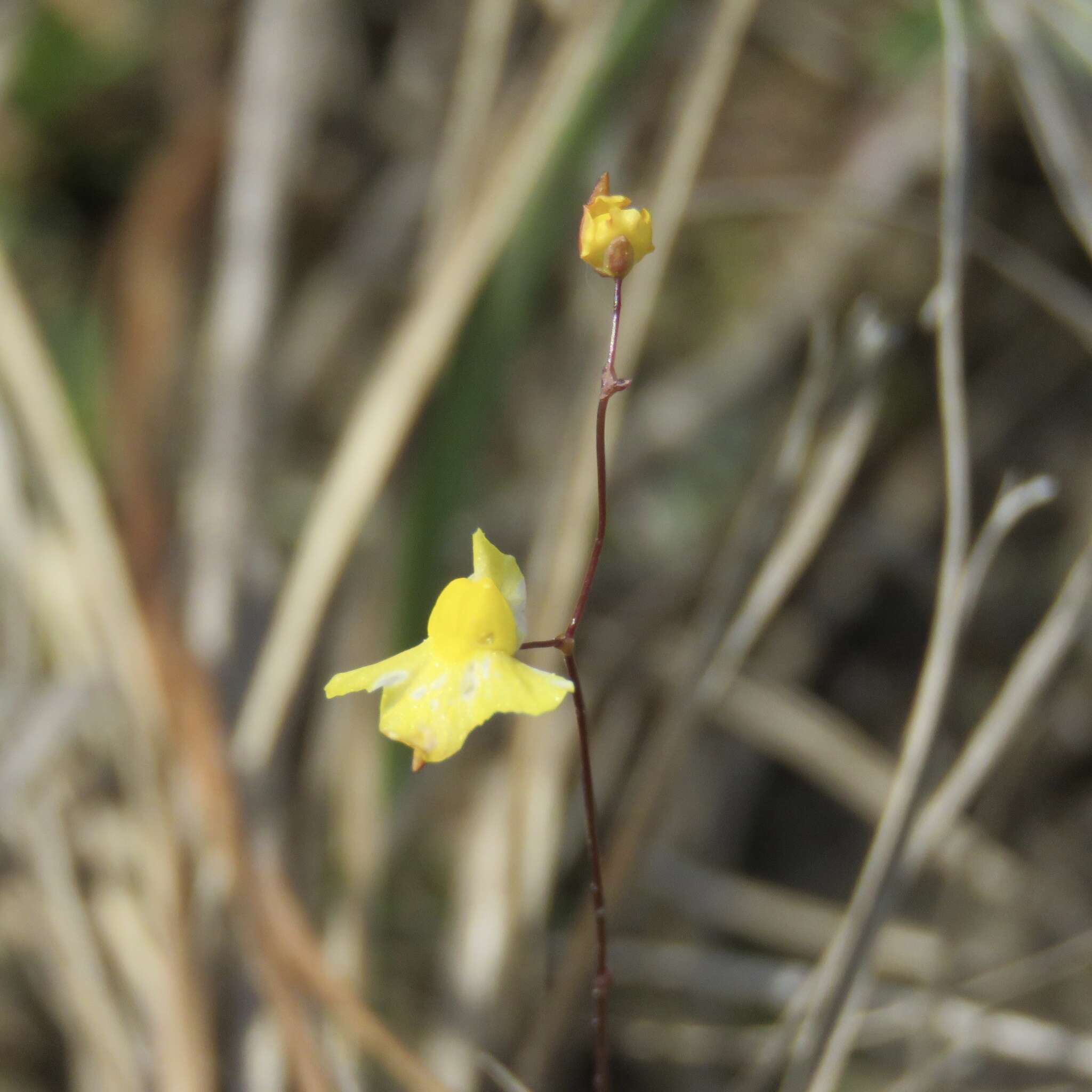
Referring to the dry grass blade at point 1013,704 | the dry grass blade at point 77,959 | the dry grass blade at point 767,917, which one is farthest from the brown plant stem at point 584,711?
the dry grass blade at point 767,917

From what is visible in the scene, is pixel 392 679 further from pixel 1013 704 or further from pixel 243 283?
pixel 243 283

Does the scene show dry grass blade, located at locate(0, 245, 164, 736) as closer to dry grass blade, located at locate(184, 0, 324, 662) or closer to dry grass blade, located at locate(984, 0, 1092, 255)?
dry grass blade, located at locate(184, 0, 324, 662)

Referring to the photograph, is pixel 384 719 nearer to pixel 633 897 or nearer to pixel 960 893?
pixel 633 897

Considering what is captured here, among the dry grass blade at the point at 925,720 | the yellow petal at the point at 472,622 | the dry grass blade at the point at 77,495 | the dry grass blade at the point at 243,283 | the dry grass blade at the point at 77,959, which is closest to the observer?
the yellow petal at the point at 472,622

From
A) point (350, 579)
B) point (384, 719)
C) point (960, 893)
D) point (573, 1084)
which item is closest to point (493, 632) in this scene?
point (384, 719)

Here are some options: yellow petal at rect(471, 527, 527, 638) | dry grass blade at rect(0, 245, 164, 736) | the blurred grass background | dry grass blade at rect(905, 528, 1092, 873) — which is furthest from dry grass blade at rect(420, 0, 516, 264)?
dry grass blade at rect(905, 528, 1092, 873)

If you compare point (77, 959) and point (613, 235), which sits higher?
point (613, 235)

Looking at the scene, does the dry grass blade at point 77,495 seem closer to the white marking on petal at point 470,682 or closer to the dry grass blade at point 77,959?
the dry grass blade at point 77,959

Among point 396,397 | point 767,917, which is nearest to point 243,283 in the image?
point 396,397
